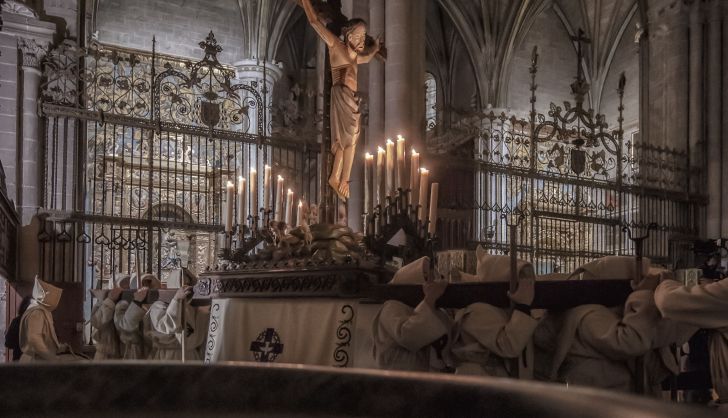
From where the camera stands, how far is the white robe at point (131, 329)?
6.79 meters

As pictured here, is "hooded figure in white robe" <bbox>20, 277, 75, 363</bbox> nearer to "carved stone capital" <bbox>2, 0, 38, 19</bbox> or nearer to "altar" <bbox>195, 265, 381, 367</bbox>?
"altar" <bbox>195, 265, 381, 367</bbox>

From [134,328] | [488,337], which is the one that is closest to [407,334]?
[488,337]

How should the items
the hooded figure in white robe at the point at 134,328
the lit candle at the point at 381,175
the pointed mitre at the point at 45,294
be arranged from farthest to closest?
the pointed mitre at the point at 45,294, the hooded figure in white robe at the point at 134,328, the lit candle at the point at 381,175

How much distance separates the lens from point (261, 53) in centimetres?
2116

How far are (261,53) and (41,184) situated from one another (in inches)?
440

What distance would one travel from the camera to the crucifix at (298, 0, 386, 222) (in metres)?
5.75

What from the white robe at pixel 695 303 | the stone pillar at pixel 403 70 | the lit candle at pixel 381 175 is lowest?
the white robe at pixel 695 303

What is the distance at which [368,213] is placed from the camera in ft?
19.9

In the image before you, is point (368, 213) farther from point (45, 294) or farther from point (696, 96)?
point (696, 96)

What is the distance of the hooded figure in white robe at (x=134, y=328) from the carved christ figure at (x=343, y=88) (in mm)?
2212

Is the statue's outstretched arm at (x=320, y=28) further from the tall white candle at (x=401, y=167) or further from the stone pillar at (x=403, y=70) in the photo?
A: the stone pillar at (x=403, y=70)

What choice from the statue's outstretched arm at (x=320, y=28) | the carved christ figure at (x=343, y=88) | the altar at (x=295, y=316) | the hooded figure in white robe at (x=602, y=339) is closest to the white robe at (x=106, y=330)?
the altar at (x=295, y=316)

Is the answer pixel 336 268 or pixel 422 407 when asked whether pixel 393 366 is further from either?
pixel 422 407

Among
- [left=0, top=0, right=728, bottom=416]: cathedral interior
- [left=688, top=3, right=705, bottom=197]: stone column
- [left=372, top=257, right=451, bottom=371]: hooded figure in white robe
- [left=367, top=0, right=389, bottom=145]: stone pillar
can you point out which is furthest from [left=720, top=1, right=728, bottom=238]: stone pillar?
[left=372, top=257, right=451, bottom=371]: hooded figure in white robe
